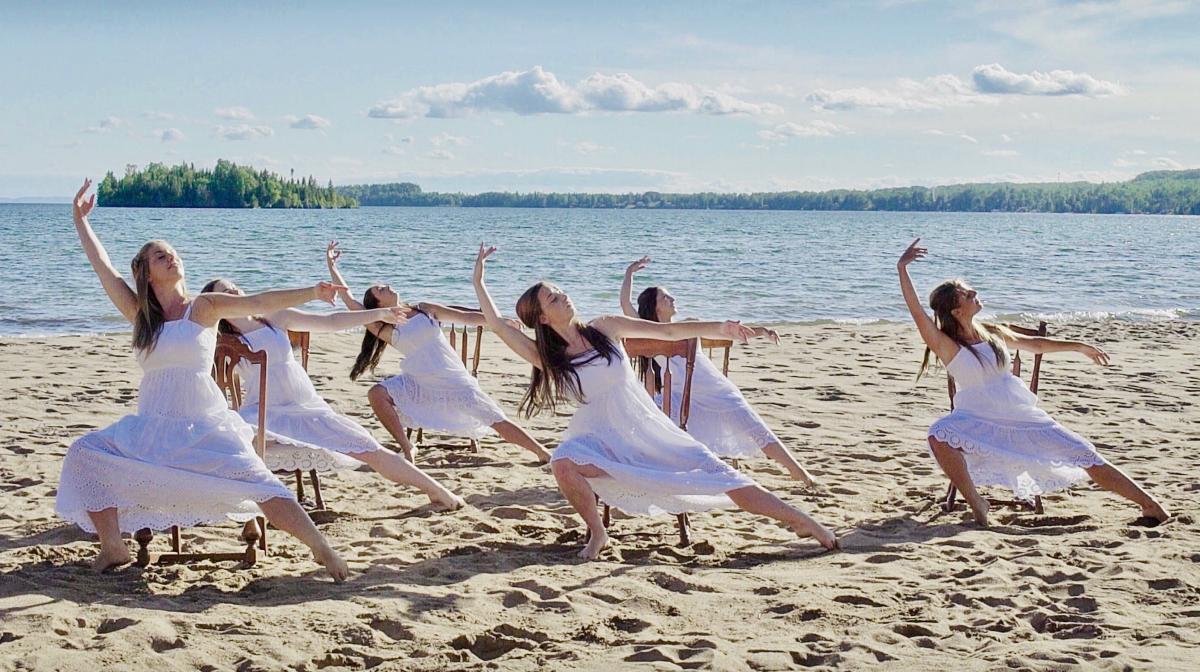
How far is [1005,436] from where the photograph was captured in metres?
6.64

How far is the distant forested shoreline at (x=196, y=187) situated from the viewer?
11469 cm

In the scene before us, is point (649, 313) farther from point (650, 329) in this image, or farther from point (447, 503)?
point (447, 503)

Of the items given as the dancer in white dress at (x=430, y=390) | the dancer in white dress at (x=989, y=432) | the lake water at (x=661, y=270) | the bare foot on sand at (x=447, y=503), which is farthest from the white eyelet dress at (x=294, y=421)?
the lake water at (x=661, y=270)

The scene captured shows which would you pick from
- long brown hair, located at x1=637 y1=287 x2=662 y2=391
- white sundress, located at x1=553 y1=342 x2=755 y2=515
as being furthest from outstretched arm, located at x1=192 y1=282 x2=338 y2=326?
long brown hair, located at x1=637 y1=287 x2=662 y2=391

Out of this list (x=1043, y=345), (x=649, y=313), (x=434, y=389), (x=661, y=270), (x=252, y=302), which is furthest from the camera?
(x=661, y=270)

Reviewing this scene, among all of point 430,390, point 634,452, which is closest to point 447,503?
point 634,452

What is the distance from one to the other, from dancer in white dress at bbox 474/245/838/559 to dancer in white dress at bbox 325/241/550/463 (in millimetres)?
1948

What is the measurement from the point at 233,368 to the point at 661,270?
31.1 meters

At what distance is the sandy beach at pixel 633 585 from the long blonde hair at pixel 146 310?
108 cm

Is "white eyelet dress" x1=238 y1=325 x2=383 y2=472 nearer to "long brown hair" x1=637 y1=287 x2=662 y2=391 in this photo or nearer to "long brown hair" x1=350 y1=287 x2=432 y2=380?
"long brown hair" x1=350 y1=287 x2=432 y2=380

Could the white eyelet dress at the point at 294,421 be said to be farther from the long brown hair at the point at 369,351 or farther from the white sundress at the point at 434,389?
the long brown hair at the point at 369,351

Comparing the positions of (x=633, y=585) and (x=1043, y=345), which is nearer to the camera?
(x=633, y=585)

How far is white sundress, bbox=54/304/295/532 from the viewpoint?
17.1 ft

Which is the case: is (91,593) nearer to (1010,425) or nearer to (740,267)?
(1010,425)
